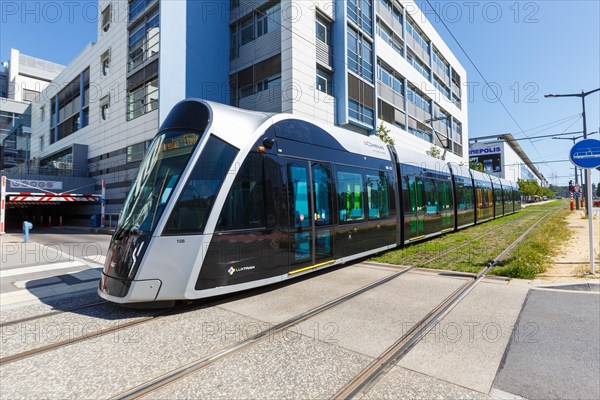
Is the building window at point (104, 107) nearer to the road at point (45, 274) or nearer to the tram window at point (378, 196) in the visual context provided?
the road at point (45, 274)

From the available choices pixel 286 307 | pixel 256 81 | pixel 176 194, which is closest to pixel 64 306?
pixel 176 194

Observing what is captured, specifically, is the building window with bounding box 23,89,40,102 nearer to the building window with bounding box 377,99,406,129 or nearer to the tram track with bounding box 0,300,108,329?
the building window with bounding box 377,99,406,129

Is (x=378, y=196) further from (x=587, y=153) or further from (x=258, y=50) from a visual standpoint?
(x=258, y=50)

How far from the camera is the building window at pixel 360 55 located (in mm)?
22872

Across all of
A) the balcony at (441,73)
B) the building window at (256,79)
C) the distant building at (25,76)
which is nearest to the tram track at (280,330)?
the building window at (256,79)

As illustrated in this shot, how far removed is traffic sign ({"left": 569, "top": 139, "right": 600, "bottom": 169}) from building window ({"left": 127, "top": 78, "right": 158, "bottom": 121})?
2167 cm

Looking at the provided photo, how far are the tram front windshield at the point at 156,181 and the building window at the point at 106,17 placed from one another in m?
30.5

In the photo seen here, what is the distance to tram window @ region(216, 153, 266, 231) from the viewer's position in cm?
511

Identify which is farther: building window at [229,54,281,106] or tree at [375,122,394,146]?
tree at [375,122,394,146]

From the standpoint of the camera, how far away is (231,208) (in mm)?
5152

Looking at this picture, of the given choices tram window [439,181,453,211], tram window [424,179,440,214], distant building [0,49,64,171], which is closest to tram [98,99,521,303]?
tram window [424,179,440,214]

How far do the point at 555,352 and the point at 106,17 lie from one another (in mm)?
36939

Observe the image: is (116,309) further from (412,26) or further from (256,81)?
(412,26)

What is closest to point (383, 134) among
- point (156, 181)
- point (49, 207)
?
point (156, 181)
